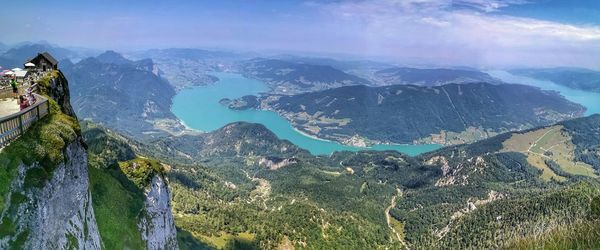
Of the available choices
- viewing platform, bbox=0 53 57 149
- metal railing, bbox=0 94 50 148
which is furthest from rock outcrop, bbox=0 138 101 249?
viewing platform, bbox=0 53 57 149

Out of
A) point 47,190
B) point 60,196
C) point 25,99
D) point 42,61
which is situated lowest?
point 60,196

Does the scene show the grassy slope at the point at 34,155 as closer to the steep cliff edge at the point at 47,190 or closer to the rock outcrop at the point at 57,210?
the steep cliff edge at the point at 47,190

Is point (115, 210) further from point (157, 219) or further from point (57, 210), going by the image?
point (57, 210)

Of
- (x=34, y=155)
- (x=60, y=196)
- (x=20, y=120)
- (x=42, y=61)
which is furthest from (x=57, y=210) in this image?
(x=42, y=61)

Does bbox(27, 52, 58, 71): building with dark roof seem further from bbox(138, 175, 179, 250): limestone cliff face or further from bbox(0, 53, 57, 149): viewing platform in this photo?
bbox(138, 175, 179, 250): limestone cliff face

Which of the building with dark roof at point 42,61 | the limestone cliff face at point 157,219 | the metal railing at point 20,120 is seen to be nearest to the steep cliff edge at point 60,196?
the limestone cliff face at point 157,219

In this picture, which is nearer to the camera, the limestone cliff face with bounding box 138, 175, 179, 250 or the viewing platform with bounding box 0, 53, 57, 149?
the viewing platform with bounding box 0, 53, 57, 149
